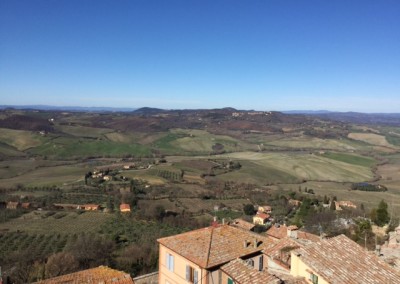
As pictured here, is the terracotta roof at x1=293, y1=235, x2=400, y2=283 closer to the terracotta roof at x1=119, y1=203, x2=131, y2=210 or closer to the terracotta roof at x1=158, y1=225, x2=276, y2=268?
the terracotta roof at x1=158, y1=225, x2=276, y2=268

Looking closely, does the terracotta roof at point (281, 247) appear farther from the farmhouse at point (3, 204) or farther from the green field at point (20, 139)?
the green field at point (20, 139)

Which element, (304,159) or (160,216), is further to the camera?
(304,159)

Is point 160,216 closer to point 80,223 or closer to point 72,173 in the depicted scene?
point 80,223

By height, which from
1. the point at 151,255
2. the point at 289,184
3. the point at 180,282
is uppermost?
the point at 180,282

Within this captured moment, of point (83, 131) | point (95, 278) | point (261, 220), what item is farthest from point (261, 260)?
point (83, 131)

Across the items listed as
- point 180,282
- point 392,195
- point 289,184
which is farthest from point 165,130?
point 180,282

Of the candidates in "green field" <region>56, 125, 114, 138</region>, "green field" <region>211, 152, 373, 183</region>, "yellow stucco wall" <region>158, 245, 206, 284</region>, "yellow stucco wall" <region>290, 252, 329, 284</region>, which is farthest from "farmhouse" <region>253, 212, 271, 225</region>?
"green field" <region>56, 125, 114, 138</region>

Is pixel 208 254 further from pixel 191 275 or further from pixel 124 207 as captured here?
pixel 124 207
